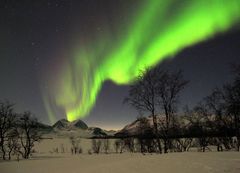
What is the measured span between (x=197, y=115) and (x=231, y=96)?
14649 millimetres

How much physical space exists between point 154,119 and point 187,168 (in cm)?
1975

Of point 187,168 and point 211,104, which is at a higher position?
point 211,104

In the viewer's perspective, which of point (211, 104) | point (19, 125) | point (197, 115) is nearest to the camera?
point (211, 104)

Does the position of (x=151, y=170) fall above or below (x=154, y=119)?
below

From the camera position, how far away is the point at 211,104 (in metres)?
41.0

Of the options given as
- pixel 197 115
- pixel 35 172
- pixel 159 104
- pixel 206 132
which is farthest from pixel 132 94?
pixel 206 132

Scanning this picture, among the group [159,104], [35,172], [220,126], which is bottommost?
[35,172]

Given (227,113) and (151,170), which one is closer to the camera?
(151,170)

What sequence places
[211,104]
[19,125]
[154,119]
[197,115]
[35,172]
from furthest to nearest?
[19,125] < [197,115] < [211,104] < [154,119] < [35,172]

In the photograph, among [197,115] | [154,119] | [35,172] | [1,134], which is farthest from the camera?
[197,115]

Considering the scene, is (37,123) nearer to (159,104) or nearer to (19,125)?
(19,125)

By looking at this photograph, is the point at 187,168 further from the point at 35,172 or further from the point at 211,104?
the point at 211,104

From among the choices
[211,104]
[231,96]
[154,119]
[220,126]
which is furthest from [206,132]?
[154,119]

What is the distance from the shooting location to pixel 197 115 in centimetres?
4931
